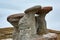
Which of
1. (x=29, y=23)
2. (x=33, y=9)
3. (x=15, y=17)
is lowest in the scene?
(x=29, y=23)

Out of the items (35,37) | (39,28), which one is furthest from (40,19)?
(35,37)

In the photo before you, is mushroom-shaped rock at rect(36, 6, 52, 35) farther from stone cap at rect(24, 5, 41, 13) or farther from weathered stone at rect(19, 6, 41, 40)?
stone cap at rect(24, 5, 41, 13)

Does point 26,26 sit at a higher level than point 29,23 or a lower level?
lower

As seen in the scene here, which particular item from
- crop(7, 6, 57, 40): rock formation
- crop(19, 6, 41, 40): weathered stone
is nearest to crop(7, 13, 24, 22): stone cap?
crop(7, 6, 57, 40): rock formation

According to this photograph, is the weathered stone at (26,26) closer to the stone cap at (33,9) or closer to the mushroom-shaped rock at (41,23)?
the stone cap at (33,9)

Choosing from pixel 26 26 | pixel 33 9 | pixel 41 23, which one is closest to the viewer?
pixel 33 9

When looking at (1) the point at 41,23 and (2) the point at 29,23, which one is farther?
(1) the point at 41,23

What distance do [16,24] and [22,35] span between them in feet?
2.11

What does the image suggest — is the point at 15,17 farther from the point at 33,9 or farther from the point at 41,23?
the point at 41,23

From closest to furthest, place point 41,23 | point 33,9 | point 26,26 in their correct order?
point 33,9
point 26,26
point 41,23

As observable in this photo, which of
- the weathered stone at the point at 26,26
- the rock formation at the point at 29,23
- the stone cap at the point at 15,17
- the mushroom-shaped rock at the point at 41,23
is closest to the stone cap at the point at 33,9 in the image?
the rock formation at the point at 29,23

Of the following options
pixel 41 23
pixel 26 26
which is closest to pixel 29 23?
pixel 26 26

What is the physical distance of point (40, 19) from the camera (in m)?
9.13

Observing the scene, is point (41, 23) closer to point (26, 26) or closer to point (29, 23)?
point (29, 23)
